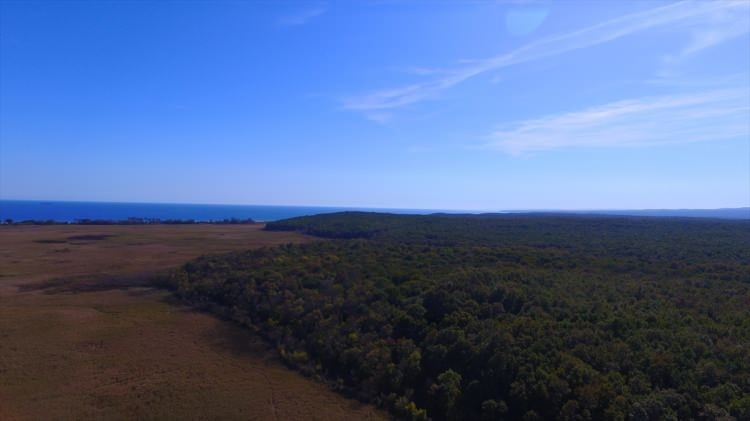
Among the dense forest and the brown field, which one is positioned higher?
the dense forest

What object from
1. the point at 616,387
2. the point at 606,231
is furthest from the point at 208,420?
Result: the point at 606,231

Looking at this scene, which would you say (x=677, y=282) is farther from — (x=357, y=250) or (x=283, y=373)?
(x=357, y=250)

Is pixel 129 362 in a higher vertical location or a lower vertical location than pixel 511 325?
lower

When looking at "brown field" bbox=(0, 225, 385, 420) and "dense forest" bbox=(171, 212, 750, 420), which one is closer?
"dense forest" bbox=(171, 212, 750, 420)

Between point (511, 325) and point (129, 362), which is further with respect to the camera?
point (129, 362)
